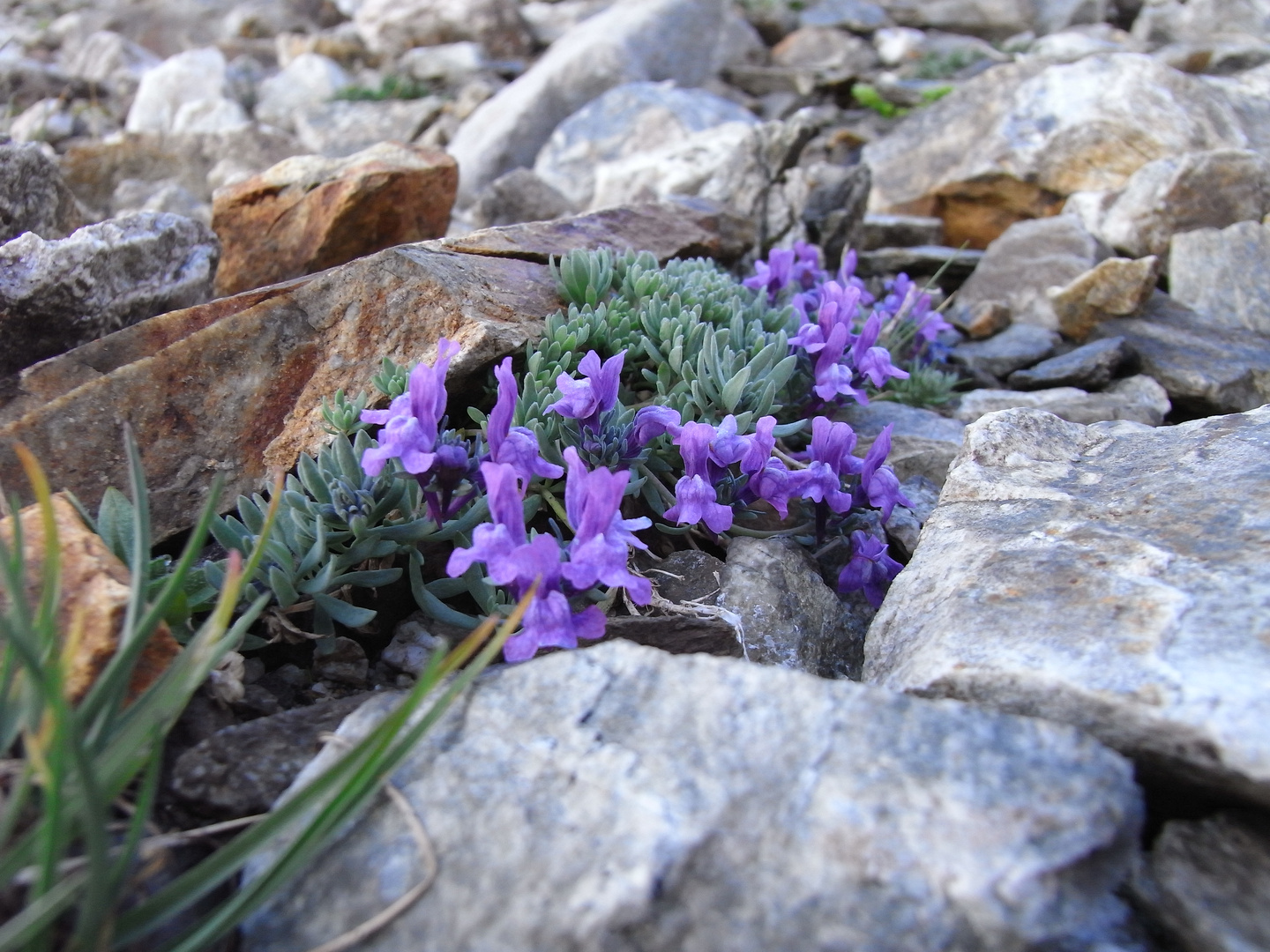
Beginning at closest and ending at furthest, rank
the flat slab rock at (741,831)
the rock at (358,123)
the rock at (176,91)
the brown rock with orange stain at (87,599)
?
the flat slab rock at (741,831) → the brown rock with orange stain at (87,599) → the rock at (358,123) → the rock at (176,91)

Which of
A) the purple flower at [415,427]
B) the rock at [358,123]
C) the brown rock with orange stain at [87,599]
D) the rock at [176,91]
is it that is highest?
the purple flower at [415,427]

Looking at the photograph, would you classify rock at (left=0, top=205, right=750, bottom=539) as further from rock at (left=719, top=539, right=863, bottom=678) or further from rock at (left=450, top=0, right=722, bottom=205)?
rock at (left=450, top=0, right=722, bottom=205)

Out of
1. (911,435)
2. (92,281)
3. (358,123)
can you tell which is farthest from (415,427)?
(358,123)

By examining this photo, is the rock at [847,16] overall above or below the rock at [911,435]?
below

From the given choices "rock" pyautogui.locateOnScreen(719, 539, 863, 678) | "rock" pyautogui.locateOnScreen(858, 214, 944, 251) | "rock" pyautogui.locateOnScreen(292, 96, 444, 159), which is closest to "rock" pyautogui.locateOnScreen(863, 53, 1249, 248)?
"rock" pyautogui.locateOnScreen(858, 214, 944, 251)

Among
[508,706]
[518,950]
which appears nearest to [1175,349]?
[508,706]

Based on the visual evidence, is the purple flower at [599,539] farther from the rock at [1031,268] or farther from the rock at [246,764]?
the rock at [1031,268]

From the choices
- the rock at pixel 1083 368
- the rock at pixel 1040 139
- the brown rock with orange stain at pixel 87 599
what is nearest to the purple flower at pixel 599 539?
the brown rock with orange stain at pixel 87 599
